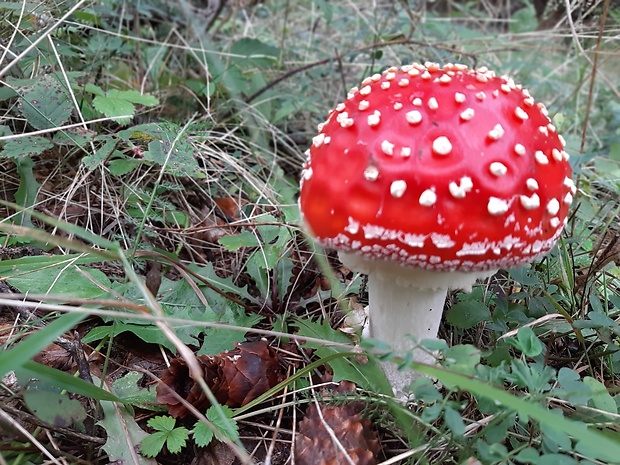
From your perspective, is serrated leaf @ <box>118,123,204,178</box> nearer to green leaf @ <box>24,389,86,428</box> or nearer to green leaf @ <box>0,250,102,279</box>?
green leaf @ <box>0,250,102,279</box>

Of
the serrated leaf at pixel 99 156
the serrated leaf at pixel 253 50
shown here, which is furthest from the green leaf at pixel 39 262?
the serrated leaf at pixel 253 50

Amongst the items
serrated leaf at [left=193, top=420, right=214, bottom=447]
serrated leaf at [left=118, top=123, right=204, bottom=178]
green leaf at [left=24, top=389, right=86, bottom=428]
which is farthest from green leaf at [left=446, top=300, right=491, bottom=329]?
green leaf at [left=24, top=389, right=86, bottom=428]

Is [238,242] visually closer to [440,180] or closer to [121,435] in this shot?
[121,435]

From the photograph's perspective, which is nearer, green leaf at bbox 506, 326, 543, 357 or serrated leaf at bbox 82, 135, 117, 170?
green leaf at bbox 506, 326, 543, 357

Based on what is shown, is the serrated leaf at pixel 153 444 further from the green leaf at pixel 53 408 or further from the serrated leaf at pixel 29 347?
the serrated leaf at pixel 29 347

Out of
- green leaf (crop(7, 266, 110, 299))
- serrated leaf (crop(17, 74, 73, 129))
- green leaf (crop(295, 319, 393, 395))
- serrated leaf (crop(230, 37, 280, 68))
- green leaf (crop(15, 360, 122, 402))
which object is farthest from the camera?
serrated leaf (crop(230, 37, 280, 68))

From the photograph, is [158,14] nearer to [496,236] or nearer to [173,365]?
[173,365]

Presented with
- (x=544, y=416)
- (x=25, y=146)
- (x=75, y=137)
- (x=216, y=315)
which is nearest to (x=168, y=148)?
(x=75, y=137)
